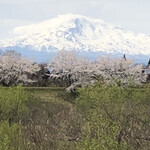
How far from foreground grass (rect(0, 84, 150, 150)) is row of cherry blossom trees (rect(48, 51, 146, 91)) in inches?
962

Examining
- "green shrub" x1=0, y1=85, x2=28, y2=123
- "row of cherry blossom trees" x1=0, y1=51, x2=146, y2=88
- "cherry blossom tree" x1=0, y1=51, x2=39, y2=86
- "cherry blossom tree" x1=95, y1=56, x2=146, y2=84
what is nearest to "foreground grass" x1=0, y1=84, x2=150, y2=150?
"green shrub" x1=0, y1=85, x2=28, y2=123

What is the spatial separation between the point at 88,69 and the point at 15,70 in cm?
1614

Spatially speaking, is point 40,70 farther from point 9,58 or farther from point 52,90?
point 52,90

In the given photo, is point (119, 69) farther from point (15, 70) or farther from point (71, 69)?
point (15, 70)

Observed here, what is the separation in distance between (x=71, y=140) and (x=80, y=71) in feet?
139

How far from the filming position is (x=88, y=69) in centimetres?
7294

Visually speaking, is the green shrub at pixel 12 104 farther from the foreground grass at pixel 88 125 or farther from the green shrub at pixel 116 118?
the green shrub at pixel 116 118

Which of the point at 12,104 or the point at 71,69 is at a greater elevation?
the point at 12,104

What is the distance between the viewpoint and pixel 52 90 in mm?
66312

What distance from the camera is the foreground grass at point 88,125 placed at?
66.4ft

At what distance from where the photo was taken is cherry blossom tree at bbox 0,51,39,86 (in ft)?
247

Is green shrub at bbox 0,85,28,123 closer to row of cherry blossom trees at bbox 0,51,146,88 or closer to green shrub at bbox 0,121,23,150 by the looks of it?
green shrub at bbox 0,121,23,150

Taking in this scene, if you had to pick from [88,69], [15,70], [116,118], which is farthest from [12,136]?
[15,70]

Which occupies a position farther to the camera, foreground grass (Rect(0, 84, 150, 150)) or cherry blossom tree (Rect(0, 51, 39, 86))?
cherry blossom tree (Rect(0, 51, 39, 86))
